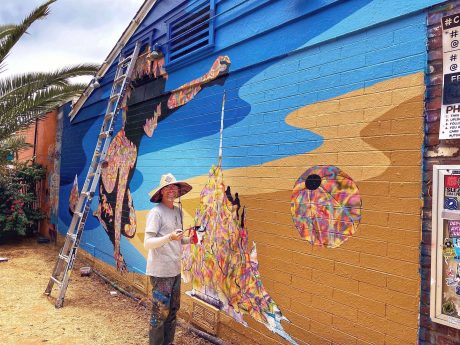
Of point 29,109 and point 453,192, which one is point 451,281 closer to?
point 453,192

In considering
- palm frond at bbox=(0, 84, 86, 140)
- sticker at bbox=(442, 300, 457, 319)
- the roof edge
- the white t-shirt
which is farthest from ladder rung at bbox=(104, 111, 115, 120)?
sticker at bbox=(442, 300, 457, 319)

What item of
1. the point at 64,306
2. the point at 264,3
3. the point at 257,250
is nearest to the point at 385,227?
the point at 257,250

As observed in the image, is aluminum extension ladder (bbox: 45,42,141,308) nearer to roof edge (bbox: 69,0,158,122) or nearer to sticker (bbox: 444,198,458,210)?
roof edge (bbox: 69,0,158,122)

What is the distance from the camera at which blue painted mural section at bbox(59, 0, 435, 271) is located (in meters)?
2.56

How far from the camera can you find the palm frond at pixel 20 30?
7.22 metres

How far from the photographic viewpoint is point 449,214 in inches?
82.7

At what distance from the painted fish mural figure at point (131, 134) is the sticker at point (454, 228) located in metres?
3.08

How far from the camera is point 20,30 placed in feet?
24.5

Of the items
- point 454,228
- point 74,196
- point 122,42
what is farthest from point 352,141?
point 74,196

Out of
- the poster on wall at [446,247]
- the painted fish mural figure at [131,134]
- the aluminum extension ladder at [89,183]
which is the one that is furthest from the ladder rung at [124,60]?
the poster on wall at [446,247]

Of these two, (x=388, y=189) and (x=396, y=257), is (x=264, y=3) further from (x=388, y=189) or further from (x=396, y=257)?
(x=396, y=257)

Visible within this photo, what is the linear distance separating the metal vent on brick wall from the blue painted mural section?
0.16 metres

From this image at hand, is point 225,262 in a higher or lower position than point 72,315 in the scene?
higher

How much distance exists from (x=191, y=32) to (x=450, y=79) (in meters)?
3.29
